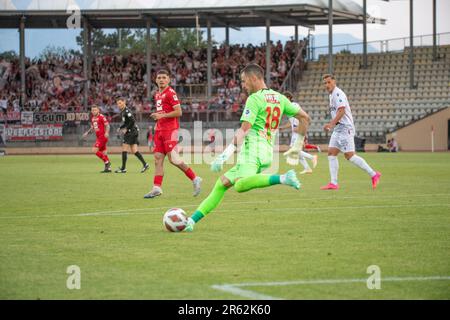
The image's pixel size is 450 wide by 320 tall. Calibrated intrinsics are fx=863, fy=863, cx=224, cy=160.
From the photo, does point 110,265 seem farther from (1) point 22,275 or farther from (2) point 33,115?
(2) point 33,115

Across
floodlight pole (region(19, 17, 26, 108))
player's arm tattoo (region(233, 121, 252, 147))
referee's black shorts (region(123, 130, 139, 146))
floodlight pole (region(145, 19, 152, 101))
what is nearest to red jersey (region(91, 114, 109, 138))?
referee's black shorts (region(123, 130, 139, 146))

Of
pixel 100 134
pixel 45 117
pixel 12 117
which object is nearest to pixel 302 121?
pixel 100 134

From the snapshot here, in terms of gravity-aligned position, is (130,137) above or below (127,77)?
below

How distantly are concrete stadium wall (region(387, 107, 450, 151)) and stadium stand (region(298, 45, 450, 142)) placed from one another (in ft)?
1.56

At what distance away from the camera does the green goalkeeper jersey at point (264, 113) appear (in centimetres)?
1028

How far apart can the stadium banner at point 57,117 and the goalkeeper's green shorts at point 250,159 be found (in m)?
39.5

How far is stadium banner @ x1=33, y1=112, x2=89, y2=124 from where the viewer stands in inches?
1922

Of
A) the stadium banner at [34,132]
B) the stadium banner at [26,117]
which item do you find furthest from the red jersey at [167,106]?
the stadium banner at [26,117]

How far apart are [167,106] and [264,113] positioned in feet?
22.2

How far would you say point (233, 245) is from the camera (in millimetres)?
9289

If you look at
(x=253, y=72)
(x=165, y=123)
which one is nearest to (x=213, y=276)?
(x=253, y=72)

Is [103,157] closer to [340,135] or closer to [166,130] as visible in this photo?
[166,130]

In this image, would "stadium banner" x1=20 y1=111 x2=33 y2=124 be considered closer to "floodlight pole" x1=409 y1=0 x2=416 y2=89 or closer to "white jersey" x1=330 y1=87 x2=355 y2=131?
"floodlight pole" x1=409 y1=0 x2=416 y2=89

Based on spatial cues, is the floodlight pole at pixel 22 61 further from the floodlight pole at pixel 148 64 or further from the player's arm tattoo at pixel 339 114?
the player's arm tattoo at pixel 339 114
